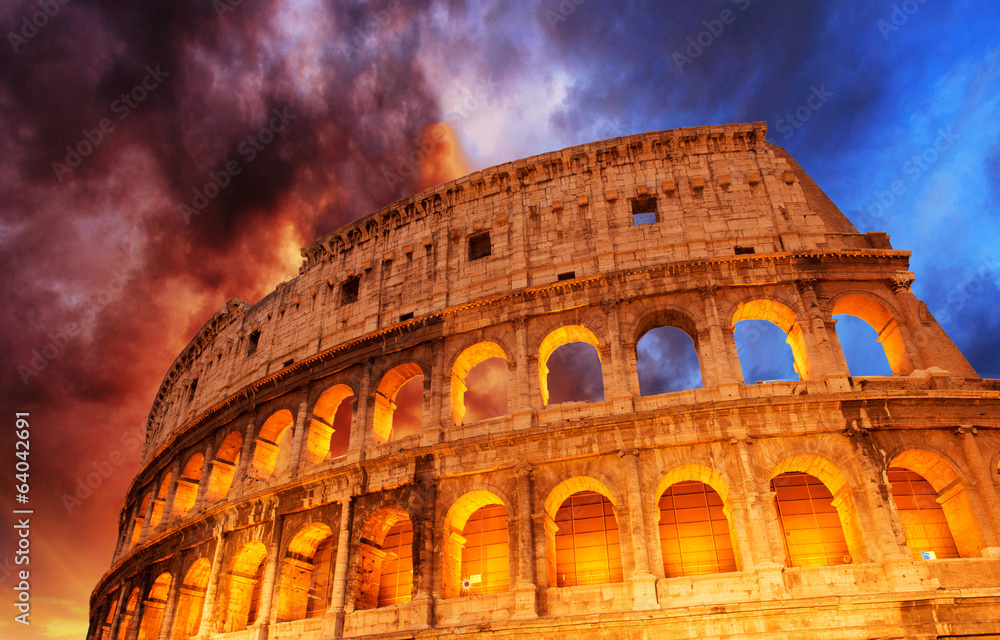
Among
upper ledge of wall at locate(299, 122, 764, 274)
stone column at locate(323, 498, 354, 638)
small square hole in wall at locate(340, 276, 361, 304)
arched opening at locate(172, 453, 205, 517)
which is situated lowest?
stone column at locate(323, 498, 354, 638)

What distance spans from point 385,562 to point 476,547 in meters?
2.75

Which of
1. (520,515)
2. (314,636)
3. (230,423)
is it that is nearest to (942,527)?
(520,515)

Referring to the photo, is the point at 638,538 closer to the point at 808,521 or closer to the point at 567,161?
the point at 808,521

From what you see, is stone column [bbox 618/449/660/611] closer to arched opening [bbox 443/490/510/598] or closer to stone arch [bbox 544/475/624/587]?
stone arch [bbox 544/475/624/587]

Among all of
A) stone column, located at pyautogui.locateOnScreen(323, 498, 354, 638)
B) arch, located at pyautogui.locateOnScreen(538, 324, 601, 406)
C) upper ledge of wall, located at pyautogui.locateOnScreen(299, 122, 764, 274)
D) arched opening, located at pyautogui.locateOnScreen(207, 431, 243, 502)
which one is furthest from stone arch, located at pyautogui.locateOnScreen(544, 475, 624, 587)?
arched opening, located at pyautogui.locateOnScreen(207, 431, 243, 502)

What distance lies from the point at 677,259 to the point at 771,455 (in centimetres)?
605

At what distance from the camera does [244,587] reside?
18.5 meters

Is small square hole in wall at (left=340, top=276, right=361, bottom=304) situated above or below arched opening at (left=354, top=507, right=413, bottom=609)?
above

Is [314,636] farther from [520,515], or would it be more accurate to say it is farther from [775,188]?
[775,188]

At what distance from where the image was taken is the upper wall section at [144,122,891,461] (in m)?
18.1

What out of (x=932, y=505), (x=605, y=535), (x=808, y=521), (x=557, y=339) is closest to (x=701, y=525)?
(x=605, y=535)

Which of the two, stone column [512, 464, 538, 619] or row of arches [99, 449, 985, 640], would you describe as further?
row of arches [99, 449, 985, 640]

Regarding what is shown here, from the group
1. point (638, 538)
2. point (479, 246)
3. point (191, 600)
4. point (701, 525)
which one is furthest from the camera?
point (479, 246)

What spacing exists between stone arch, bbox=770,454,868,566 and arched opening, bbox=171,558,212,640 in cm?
1622
